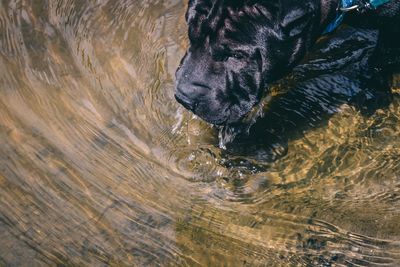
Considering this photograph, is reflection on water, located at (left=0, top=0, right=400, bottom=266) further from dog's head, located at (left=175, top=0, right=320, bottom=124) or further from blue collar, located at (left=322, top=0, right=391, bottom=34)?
blue collar, located at (left=322, top=0, right=391, bottom=34)

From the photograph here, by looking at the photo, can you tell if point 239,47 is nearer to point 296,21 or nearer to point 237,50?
point 237,50

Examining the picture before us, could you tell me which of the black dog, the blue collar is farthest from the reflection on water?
the blue collar

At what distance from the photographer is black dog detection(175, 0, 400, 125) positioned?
2291mm

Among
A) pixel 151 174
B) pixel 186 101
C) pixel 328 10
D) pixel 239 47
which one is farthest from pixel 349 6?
pixel 151 174

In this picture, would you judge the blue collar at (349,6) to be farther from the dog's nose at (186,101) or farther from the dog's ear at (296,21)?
the dog's nose at (186,101)

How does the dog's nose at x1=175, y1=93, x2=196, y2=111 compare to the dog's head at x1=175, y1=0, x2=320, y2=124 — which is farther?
the dog's nose at x1=175, y1=93, x2=196, y2=111

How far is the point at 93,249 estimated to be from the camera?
241cm

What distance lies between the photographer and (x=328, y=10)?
2.38 metres

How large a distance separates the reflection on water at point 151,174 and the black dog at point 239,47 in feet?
1.54

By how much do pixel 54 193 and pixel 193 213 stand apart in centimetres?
77

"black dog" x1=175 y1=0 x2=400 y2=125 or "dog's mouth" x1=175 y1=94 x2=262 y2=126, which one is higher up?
"black dog" x1=175 y1=0 x2=400 y2=125

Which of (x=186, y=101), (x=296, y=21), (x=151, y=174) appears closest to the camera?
(x=296, y=21)

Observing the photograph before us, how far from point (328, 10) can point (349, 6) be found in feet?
0.62

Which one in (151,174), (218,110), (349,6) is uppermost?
(349,6)
